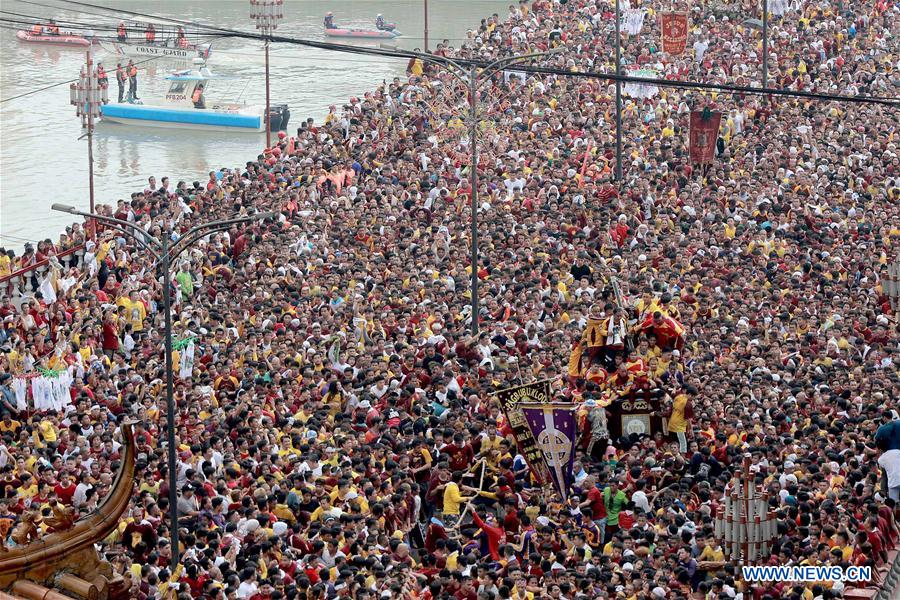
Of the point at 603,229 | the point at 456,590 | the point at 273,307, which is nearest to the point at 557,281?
the point at 603,229

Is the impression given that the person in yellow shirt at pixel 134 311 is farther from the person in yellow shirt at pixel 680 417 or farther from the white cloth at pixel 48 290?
the person in yellow shirt at pixel 680 417

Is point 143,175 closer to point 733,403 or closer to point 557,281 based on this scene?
point 557,281

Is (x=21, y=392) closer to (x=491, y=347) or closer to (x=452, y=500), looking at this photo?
(x=491, y=347)

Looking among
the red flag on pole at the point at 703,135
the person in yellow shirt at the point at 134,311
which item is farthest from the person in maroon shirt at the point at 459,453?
the red flag on pole at the point at 703,135

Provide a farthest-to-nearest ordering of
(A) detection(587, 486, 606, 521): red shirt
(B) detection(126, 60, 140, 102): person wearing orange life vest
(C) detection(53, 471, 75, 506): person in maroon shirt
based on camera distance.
A: 1. (B) detection(126, 60, 140, 102): person wearing orange life vest
2. (C) detection(53, 471, 75, 506): person in maroon shirt
3. (A) detection(587, 486, 606, 521): red shirt

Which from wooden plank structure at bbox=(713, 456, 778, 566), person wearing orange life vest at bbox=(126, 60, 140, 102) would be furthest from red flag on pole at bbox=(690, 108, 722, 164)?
person wearing orange life vest at bbox=(126, 60, 140, 102)

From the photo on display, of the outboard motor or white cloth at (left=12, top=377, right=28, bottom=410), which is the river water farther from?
white cloth at (left=12, top=377, right=28, bottom=410)
